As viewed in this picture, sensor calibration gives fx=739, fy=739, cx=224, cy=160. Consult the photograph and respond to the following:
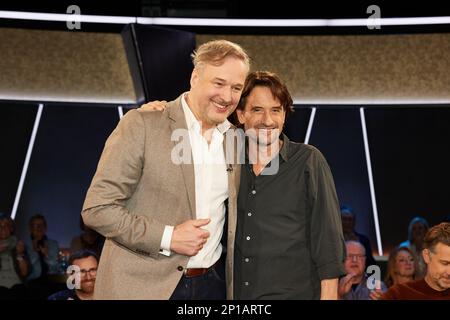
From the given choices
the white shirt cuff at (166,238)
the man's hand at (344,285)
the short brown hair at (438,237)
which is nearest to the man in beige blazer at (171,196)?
the white shirt cuff at (166,238)

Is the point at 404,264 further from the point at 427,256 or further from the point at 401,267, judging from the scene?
the point at 427,256

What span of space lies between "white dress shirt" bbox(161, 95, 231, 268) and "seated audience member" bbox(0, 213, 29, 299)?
3.41 m

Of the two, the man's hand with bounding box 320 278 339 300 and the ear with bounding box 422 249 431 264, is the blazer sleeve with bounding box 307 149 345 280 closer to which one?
the man's hand with bounding box 320 278 339 300

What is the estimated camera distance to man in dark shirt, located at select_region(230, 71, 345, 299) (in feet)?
7.89

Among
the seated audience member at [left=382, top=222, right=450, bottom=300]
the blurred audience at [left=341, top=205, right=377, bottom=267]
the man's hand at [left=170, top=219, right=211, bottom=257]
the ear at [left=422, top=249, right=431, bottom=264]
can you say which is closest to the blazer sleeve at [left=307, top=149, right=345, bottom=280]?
the man's hand at [left=170, top=219, right=211, bottom=257]

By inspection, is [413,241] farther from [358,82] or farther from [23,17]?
[23,17]

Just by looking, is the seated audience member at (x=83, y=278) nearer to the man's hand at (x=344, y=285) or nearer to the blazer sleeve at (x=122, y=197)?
the man's hand at (x=344, y=285)

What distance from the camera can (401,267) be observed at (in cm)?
509

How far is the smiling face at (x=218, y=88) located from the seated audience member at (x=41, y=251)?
3.57 m

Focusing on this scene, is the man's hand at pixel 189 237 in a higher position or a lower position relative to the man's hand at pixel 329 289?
higher

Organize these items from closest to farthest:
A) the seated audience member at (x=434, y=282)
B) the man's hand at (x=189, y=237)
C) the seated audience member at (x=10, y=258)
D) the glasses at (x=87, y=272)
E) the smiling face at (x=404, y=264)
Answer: the man's hand at (x=189, y=237)
the seated audience member at (x=434, y=282)
the glasses at (x=87, y=272)
the smiling face at (x=404, y=264)
the seated audience member at (x=10, y=258)

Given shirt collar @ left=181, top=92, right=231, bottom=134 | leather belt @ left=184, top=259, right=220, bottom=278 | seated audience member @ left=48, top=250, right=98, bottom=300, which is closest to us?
leather belt @ left=184, top=259, right=220, bottom=278

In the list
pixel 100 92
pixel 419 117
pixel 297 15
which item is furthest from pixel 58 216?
pixel 419 117

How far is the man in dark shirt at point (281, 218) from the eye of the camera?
7.89 feet
